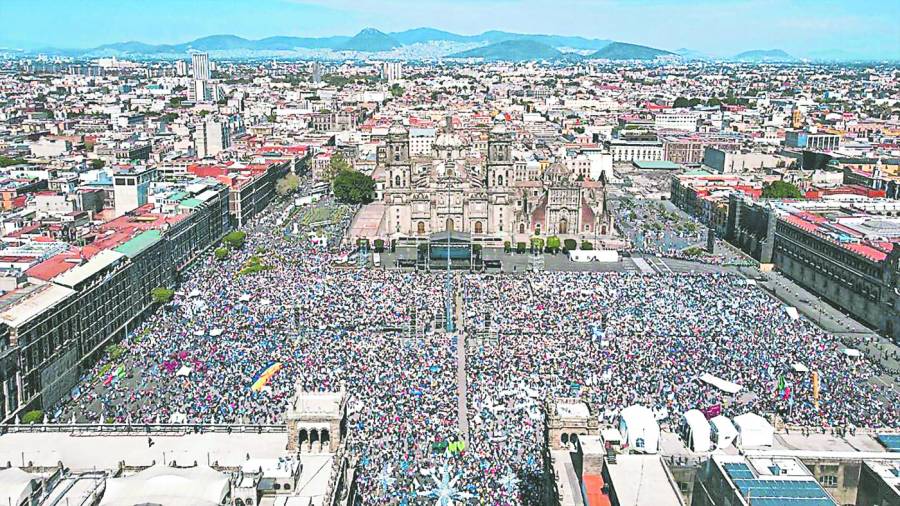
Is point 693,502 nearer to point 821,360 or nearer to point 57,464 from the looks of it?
point 57,464

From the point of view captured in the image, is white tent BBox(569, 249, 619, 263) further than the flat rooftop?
Yes

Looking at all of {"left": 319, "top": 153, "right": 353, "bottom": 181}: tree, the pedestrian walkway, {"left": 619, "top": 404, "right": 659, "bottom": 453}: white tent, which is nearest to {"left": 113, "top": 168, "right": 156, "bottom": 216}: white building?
the pedestrian walkway

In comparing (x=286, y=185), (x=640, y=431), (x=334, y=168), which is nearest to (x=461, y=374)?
(x=640, y=431)

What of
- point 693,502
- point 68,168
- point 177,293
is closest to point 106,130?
point 68,168

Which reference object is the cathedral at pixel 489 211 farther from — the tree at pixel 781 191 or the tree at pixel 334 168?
the tree at pixel 334 168

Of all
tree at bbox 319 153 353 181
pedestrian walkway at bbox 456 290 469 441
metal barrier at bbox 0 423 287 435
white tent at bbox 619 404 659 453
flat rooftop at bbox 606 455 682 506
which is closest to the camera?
flat rooftop at bbox 606 455 682 506

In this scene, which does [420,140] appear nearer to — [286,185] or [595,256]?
[286,185]

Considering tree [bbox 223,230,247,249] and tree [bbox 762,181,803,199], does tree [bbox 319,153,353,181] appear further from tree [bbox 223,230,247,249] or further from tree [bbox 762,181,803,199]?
tree [bbox 762,181,803,199]
